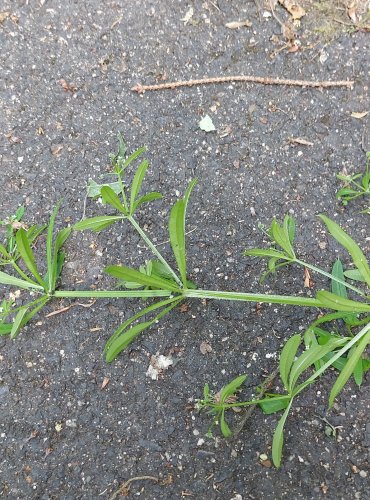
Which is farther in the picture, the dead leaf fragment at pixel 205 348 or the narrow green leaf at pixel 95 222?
the dead leaf fragment at pixel 205 348

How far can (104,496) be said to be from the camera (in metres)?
1.78

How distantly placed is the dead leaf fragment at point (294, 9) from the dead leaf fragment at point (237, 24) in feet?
0.56

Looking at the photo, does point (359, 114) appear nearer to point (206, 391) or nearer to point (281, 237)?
point (281, 237)

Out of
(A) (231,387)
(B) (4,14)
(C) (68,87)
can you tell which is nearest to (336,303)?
(A) (231,387)

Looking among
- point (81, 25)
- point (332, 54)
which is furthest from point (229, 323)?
point (81, 25)

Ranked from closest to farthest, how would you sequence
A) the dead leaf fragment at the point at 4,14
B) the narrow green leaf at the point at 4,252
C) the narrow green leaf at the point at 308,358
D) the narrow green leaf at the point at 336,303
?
the narrow green leaf at the point at 336,303 → the narrow green leaf at the point at 308,358 → the narrow green leaf at the point at 4,252 → the dead leaf fragment at the point at 4,14

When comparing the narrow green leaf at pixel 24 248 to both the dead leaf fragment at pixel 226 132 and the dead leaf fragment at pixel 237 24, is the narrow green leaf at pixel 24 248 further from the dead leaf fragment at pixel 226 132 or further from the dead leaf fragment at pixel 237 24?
the dead leaf fragment at pixel 237 24

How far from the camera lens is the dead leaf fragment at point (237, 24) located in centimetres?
220

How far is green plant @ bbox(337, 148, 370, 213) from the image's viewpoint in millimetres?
1953

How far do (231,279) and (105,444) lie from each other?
2.46 feet

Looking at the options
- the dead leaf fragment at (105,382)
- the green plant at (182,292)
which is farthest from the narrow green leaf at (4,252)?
the dead leaf fragment at (105,382)

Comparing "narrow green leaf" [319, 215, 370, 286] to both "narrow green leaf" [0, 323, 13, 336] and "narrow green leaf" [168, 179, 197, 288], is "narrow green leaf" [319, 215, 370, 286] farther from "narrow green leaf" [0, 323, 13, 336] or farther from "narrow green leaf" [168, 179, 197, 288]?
"narrow green leaf" [0, 323, 13, 336]

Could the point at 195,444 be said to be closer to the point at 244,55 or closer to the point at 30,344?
the point at 30,344

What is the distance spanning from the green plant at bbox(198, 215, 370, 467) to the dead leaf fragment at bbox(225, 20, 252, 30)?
92 centimetres
